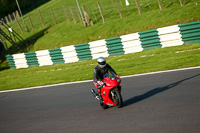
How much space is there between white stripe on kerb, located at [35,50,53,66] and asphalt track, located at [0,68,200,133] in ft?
31.7

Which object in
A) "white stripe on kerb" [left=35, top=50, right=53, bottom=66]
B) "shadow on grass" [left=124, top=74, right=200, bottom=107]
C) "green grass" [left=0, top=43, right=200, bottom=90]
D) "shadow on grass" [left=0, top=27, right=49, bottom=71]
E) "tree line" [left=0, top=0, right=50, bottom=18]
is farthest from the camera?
→ "tree line" [left=0, top=0, right=50, bottom=18]

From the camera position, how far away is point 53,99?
39.2 ft

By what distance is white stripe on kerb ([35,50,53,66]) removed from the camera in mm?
22938

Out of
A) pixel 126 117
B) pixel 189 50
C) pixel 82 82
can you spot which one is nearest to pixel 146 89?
pixel 126 117

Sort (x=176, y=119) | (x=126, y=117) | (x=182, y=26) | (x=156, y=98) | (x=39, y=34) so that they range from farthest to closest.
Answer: (x=39, y=34) → (x=182, y=26) → (x=156, y=98) → (x=126, y=117) → (x=176, y=119)

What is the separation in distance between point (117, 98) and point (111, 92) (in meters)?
0.25

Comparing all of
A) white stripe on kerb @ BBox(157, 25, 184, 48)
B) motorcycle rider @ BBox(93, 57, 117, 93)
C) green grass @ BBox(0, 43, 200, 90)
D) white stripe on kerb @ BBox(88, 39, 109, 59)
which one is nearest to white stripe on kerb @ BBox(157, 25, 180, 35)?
white stripe on kerb @ BBox(157, 25, 184, 48)

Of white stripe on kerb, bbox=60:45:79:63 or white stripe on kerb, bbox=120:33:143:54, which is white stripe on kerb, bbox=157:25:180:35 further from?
white stripe on kerb, bbox=60:45:79:63

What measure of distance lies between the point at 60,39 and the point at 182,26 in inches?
647

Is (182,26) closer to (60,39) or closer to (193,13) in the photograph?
(193,13)

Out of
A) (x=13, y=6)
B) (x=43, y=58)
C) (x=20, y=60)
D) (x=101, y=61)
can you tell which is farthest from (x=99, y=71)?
(x=13, y=6)

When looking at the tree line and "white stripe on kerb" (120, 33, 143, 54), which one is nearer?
"white stripe on kerb" (120, 33, 143, 54)

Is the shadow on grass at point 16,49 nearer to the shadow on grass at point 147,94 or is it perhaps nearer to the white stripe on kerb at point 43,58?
the white stripe on kerb at point 43,58

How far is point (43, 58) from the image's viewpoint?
23.3m
